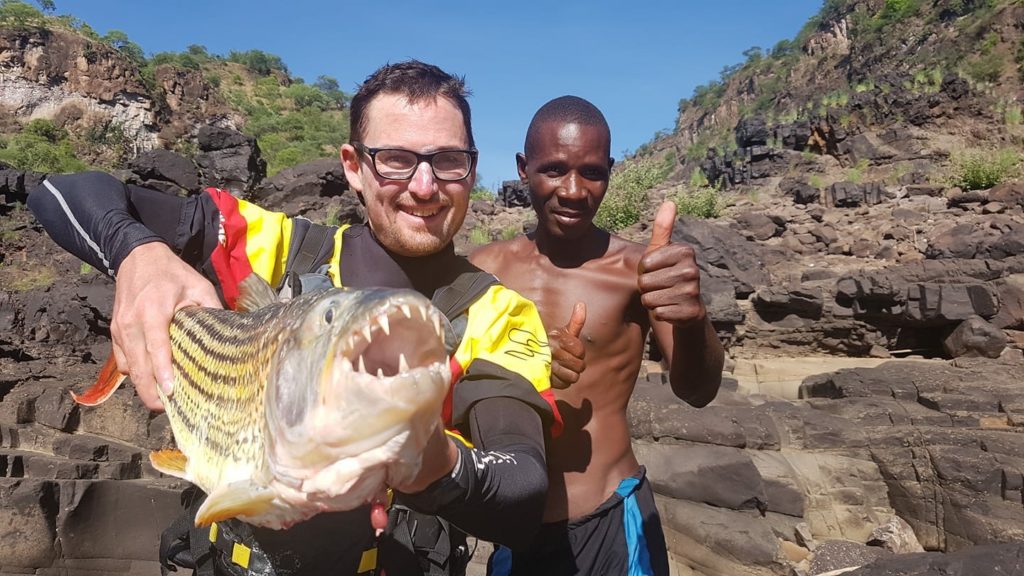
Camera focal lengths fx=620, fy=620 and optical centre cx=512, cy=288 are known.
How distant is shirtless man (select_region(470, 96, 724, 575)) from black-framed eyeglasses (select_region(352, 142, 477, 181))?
721 millimetres

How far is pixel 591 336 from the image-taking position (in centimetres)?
291

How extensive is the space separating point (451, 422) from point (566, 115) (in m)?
1.87

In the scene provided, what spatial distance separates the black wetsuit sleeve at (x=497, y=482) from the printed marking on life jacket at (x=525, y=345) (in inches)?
7.4

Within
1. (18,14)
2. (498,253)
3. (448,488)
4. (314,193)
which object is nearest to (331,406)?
(448,488)

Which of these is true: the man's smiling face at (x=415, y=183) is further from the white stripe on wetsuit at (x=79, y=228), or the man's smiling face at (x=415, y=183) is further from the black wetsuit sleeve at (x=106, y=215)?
the white stripe on wetsuit at (x=79, y=228)

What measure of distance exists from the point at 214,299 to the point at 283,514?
763 millimetres

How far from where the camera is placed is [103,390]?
1808 mm

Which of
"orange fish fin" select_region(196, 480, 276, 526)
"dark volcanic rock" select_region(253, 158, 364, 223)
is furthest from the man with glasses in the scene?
"dark volcanic rock" select_region(253, 158, 364, 223)

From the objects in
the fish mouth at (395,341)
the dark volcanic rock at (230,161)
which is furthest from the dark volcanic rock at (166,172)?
the fish mouth at (395,341)

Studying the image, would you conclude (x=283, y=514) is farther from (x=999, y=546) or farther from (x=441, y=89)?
(x=999, y=546)

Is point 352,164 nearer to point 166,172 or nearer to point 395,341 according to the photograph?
point 395,341

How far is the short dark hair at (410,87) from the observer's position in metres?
1.75

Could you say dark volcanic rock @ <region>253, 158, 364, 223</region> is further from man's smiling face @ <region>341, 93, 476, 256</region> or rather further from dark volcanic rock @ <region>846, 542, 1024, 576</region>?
man's smiling face @ <region>341, 93, 476, 256</region>

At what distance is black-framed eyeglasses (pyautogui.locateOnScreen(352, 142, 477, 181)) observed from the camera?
1.67m
